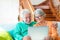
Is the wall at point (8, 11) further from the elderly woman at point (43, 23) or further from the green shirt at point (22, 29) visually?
the elderly woman at point (43, 23)

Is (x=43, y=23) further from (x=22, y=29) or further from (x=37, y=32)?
(x=22, y=29)

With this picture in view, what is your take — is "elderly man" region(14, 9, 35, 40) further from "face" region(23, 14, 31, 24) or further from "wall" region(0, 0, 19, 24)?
"wall" region(0, 0, 19, 24)

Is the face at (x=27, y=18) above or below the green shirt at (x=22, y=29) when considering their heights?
above

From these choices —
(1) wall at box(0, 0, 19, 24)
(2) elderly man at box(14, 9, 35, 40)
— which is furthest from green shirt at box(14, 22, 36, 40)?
(1) wall at box(0, 0, 19, 24)

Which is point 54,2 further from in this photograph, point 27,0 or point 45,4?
point 27,0

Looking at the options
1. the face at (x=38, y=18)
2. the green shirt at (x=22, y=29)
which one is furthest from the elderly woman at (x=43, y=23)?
the green shirt at (x=22, y=29)

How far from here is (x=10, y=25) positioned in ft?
6.46

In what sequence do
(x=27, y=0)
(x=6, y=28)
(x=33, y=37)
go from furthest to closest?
1. (x=27, y=0)
2. (x=6, y=28)
3. (x=33, y=37)

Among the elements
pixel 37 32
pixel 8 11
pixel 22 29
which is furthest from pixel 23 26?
pixel 8 11

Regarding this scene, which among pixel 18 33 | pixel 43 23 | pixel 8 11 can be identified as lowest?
pixel 18 33

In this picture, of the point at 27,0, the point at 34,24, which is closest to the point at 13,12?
the point at 27,0

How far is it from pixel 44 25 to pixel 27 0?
0.46 m

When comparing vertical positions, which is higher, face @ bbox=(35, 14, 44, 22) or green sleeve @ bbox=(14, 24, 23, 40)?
face @ bbox=(35, 14, 44, 22)

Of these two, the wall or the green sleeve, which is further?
the wall
